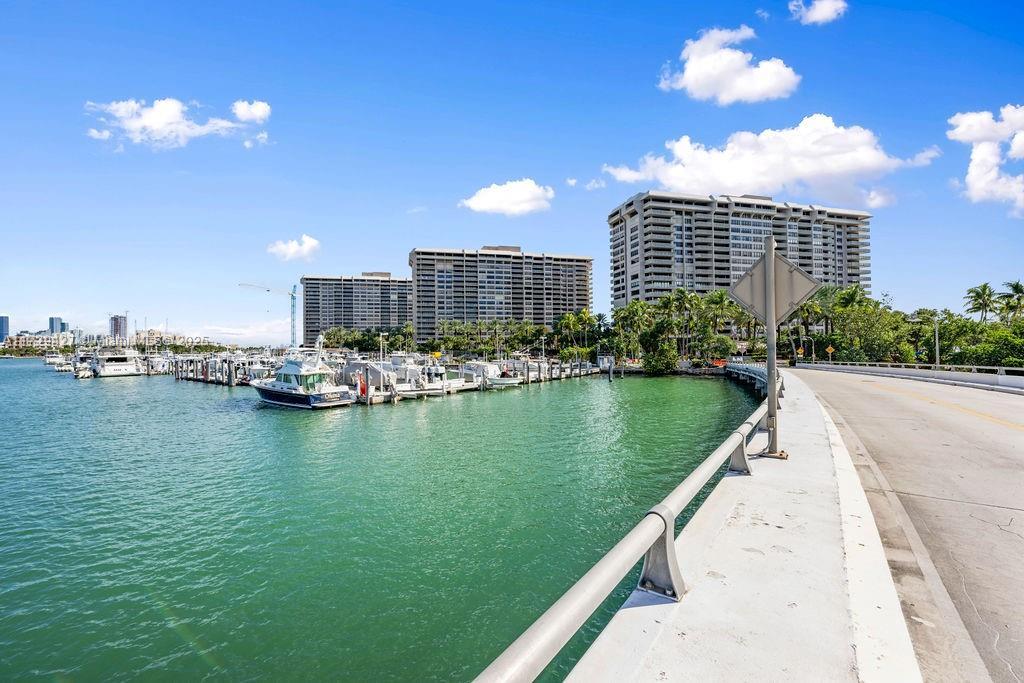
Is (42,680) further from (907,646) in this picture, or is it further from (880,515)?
(880,515)

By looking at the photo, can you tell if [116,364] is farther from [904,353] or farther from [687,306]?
[904,353]

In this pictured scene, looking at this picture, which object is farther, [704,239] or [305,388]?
[704,239]

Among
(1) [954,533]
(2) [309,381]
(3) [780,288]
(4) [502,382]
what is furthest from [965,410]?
(4) [502,382]

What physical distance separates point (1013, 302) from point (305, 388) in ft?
254

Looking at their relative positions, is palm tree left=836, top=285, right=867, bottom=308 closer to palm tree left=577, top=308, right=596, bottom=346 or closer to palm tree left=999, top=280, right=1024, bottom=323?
palm tree left=999, top=280, right=1024, bottom=323

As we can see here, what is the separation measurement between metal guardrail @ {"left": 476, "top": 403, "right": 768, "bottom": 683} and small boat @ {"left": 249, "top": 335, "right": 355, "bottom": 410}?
41509 mm

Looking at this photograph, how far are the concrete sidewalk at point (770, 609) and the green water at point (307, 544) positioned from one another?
3700 millimetres

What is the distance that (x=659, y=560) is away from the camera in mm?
3855

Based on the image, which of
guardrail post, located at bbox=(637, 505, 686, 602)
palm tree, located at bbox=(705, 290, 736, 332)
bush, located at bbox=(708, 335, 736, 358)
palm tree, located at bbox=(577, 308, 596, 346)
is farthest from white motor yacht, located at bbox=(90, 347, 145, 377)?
guardrail post, located at bbox=(637, 505, 686, 602)

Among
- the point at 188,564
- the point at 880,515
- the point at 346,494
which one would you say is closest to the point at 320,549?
the point at 188,564

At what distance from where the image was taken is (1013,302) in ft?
191

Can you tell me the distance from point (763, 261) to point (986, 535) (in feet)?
14.8

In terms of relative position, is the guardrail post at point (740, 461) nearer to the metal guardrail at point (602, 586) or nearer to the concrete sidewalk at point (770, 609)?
the concrete sidewalk at point (770, 609)

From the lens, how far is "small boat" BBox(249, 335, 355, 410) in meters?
42.4
